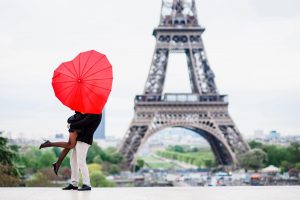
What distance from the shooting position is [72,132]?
6.49 meters

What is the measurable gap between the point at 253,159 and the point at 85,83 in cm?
2657

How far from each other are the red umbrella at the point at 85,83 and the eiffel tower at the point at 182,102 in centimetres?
2190

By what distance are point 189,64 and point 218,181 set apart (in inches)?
257

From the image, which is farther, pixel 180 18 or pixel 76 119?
pixel 180 18

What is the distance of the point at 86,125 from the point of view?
6434 mm

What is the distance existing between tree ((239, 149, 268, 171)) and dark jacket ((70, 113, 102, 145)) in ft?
77.0

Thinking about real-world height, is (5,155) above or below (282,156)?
below

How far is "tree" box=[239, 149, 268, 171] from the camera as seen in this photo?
29.8 meters

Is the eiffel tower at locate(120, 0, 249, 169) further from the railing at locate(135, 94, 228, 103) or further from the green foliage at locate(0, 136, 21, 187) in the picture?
the green foliage at locate(0, 136, 21, 187)
